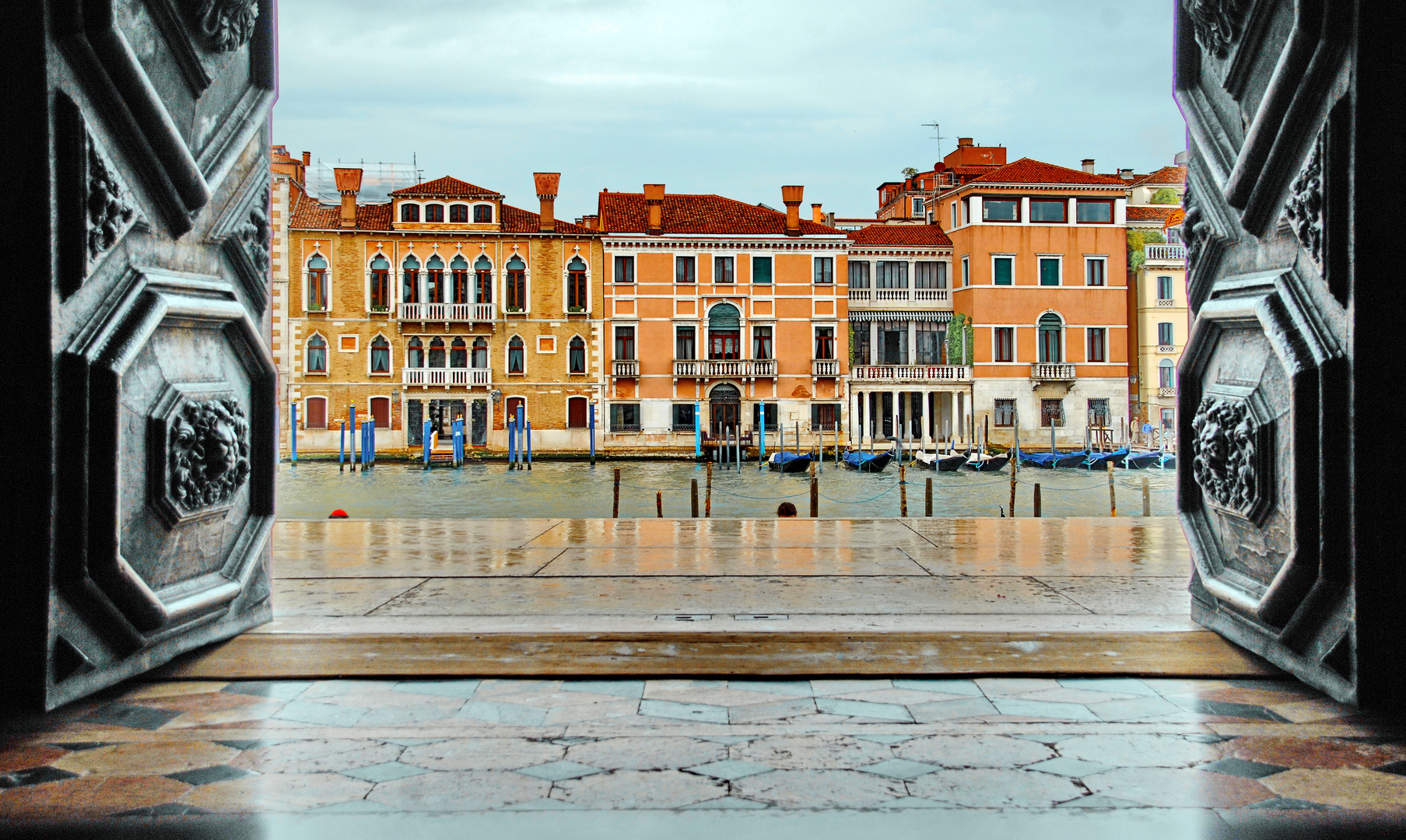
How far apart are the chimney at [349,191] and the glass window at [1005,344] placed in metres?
20.7

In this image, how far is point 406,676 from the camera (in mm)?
3502

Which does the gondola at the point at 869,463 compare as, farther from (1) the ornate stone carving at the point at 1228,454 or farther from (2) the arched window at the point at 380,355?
(1) the ornate stone carving at the point at 1228,454

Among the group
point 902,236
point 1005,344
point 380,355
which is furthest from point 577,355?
point 1005,344

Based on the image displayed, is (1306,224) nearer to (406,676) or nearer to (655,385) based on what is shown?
(406,676)

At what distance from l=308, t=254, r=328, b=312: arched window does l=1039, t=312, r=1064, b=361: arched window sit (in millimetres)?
22850

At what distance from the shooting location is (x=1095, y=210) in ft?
120

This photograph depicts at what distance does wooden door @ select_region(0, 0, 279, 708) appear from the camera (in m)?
2.95

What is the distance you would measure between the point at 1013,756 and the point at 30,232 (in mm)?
2838

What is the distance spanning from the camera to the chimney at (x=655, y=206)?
116ft

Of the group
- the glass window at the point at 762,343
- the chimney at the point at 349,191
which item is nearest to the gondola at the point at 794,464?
the glass window at the point at 762,343

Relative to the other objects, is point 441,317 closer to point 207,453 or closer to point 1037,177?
point 1037,177

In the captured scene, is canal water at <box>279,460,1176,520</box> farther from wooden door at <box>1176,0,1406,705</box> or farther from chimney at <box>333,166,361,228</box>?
wooden door at <box>1176,0,1406,705</box>

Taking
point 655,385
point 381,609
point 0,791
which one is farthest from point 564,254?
point 0,791

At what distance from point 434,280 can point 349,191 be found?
146 inches
